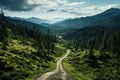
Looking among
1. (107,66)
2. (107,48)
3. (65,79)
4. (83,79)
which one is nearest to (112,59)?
(107,66)

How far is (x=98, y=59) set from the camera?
120 meters

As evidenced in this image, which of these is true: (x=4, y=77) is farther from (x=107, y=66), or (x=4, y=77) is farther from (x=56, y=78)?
(x=107, y=66)

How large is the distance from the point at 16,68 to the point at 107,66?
5176cm

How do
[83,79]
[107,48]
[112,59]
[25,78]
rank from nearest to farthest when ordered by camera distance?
[25,78], [83,79], [112,59], [107,48]

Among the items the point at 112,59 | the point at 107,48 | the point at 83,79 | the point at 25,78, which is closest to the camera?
the point at 25,78

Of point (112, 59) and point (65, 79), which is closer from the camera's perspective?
point (65, 79)

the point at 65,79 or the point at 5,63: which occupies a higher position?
the point at 5,63

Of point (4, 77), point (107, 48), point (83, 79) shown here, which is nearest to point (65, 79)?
point (83, 79)

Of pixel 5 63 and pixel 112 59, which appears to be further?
pixel 112 59

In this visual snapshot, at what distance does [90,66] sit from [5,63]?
47517mm

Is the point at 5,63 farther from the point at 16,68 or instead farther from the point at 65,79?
the point at 65,79

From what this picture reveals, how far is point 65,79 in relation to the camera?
6425 centimetres

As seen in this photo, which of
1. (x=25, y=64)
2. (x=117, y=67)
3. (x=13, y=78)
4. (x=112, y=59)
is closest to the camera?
(x=13, y=78)

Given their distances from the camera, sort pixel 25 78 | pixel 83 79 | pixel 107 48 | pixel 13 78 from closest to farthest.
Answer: pixel 13 78, pixel 25 78, pixel 83 79, pixel 107 48
